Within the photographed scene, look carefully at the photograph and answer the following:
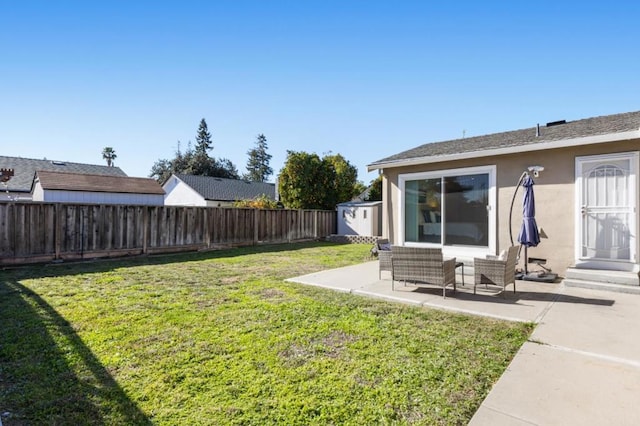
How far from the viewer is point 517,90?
1141 centimetres

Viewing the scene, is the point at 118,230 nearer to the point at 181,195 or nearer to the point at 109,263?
the point at 109,263

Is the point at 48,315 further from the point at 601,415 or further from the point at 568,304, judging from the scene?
the point at 568,304

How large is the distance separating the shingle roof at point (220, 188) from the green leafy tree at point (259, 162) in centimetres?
3140

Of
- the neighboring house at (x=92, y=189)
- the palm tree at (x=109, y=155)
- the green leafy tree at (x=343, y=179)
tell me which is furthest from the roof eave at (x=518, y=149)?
the palm tree at (x=109, y=155)

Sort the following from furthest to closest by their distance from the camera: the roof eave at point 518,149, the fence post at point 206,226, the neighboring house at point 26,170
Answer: the neighboring house at point 26,170
the fence post at point 206,226
the roof eave at point 518,149

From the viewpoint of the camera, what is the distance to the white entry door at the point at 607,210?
6.26m

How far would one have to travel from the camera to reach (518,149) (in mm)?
7172

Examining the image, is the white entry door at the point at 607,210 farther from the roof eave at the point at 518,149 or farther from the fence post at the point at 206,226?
the fence post at the point at 206,226

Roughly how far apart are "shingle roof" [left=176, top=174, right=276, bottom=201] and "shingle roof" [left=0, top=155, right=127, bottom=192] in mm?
6885

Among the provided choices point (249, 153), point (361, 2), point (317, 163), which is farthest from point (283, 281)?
point (249, 153)

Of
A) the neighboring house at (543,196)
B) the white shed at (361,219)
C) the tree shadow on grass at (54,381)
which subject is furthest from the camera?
the white shed at (361,219)

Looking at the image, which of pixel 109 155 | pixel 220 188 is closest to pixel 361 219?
pixel 220 188

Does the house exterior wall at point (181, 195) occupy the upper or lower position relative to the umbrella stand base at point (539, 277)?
upper

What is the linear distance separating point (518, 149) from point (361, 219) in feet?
34.8
